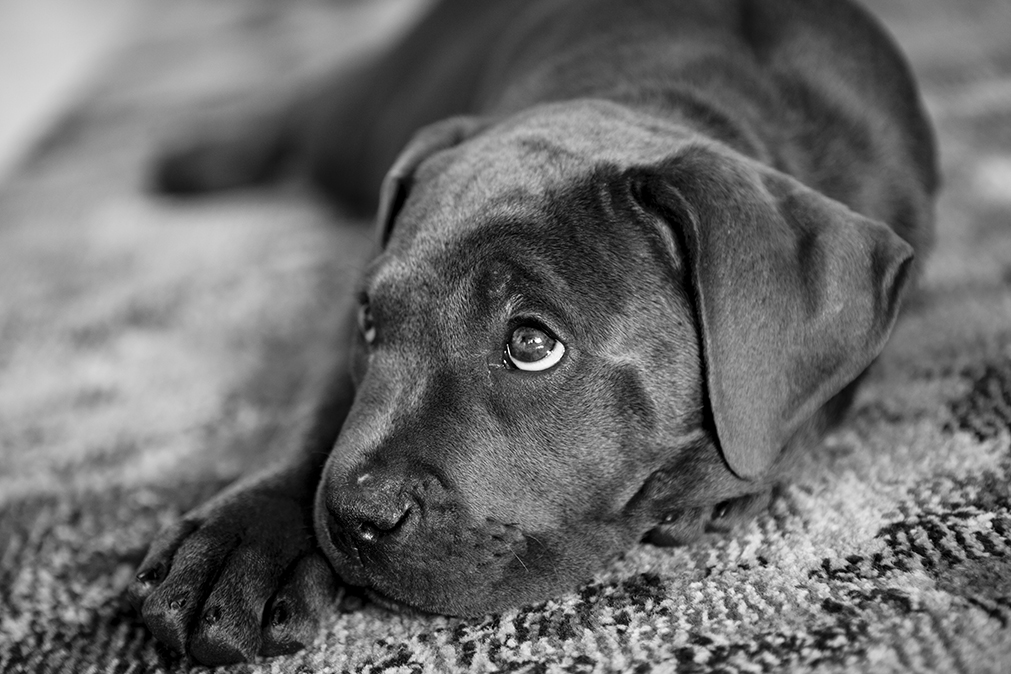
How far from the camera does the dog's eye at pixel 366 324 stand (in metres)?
2.03

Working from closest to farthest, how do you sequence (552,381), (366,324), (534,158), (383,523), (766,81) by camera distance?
(383,523)
(552,381)
(534,158)
(366,324)
(766,81)

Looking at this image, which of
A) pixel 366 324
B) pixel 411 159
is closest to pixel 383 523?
pixel 366 324

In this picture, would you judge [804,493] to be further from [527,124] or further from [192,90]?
[192,90]

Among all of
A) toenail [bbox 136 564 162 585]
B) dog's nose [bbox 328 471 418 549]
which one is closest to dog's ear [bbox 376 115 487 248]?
dog's nose [bbox 328 471 418 549]

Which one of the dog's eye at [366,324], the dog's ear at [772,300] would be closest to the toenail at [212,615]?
the dog's eye at [366,324]

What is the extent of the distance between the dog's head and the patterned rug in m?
0.12

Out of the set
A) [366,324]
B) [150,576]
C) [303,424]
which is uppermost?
[366,324]

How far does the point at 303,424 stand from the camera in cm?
229

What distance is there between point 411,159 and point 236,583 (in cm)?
107

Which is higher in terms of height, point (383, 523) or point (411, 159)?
point (411, 159)

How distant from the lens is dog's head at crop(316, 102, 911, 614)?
171cm

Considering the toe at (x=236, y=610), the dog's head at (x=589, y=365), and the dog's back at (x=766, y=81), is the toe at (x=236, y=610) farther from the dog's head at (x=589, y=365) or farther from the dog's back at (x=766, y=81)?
the dog's back at (x=766, y=81)

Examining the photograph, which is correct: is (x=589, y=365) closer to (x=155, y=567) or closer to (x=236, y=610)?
(x=236, y=610)

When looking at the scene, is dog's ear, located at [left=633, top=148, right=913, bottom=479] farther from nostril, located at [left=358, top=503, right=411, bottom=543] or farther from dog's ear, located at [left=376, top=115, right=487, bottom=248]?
dog's ear, located at [left=376, top=115, right=487, bottom=248]
